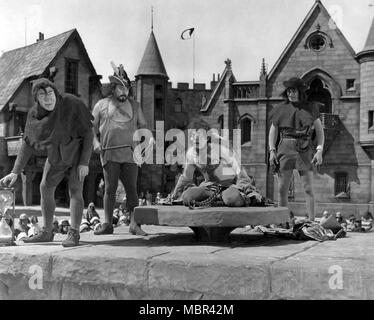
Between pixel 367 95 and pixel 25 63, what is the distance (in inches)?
751

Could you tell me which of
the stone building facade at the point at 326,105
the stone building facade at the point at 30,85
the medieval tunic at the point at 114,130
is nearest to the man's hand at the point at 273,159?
the medieval tunic at the point at 114,130

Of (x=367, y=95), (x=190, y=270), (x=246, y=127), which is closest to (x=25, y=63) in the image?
(x=246, y=127)

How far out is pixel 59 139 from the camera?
5.98 metres

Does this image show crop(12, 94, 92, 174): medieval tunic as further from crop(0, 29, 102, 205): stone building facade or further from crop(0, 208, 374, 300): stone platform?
crop(0, 29, 102, 205): stone building facade

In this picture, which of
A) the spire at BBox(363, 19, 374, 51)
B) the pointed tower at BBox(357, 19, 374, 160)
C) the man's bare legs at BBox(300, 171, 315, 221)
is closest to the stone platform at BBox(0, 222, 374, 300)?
the man's bare legs at BBox(300, 171, 315, 221)

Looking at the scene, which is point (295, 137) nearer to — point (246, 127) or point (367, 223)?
point (367, 223)

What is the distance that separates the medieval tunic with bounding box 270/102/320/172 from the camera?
7344 millimetres

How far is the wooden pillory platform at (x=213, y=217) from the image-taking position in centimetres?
560

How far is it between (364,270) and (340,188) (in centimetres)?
2884

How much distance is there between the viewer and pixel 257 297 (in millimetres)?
4551

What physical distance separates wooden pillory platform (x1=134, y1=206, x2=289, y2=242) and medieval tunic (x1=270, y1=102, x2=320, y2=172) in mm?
1383

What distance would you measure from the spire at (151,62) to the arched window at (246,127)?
8917 mm
